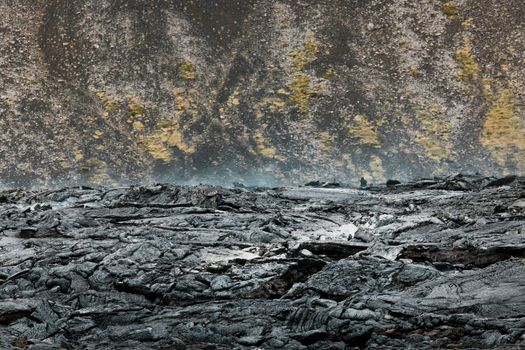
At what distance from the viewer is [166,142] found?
58000mm

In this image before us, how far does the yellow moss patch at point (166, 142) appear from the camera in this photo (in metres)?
56.6

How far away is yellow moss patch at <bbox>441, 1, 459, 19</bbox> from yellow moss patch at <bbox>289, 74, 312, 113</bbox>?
1519cm

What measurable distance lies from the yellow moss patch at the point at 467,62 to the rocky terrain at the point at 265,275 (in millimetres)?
31852

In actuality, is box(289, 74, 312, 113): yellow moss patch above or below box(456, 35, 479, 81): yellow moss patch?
below

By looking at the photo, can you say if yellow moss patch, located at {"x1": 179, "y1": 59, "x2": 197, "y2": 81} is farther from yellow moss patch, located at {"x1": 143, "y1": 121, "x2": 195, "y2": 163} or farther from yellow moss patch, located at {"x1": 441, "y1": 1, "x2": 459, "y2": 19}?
yellow moss patch, located at {"x1": 441, "y1": 1, "x2": 459, "y2": 19}

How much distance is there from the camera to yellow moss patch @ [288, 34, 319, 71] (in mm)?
64375

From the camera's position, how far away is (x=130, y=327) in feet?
67.9

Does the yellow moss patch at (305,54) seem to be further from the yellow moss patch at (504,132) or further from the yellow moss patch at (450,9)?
the yellow moss patch at (504,132)

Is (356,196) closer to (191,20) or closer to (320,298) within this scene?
(320,298)

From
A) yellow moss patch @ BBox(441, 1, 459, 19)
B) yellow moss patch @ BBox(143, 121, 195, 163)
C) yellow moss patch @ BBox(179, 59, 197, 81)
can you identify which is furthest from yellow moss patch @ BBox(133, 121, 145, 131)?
yellow moss patch @ BBox(441, 1, 459, 19)

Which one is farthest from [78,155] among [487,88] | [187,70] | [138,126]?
[487,88]

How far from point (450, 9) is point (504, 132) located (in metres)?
15.9

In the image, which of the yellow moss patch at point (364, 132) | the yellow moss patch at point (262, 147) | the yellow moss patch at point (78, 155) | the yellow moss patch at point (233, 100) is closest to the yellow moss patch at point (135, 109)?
→ the yellow moss patch at point (78, 155)

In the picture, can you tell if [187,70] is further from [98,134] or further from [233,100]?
[98,134]
